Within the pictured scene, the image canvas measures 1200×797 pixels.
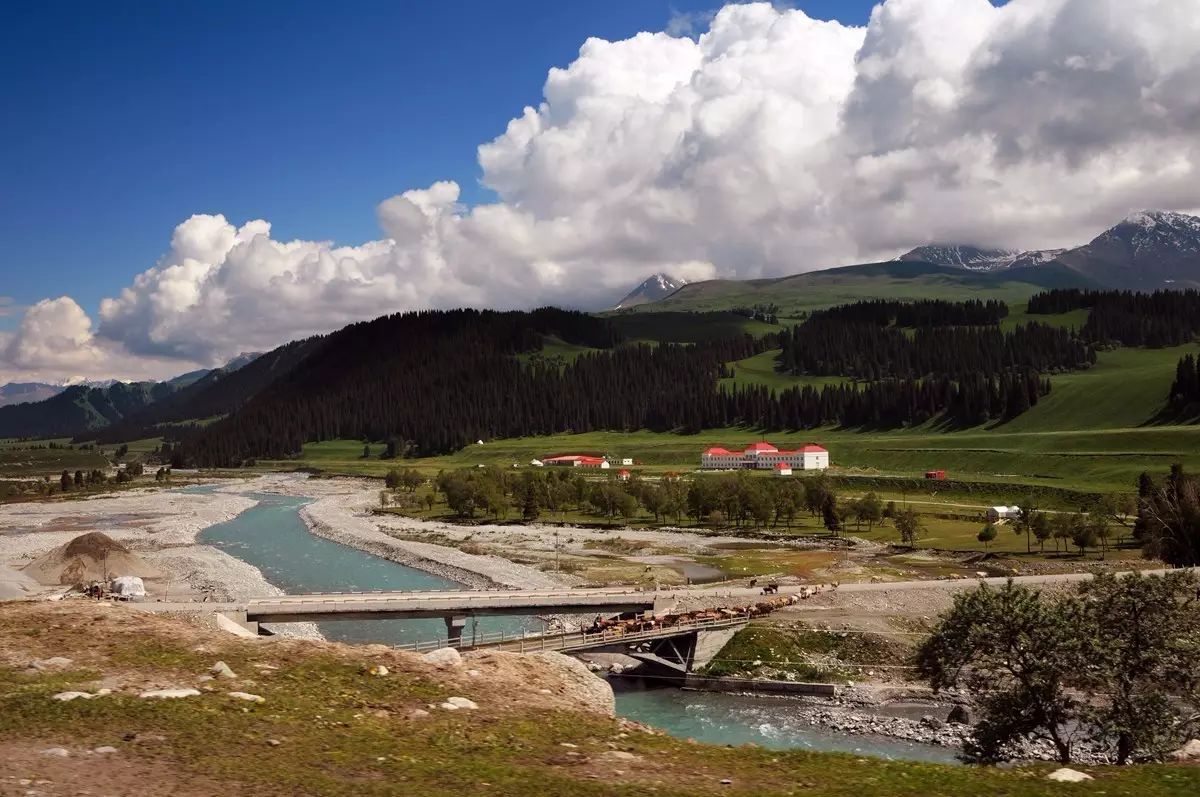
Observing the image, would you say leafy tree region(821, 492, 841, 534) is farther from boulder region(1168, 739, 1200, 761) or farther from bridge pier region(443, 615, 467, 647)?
boulder region(1168, 739, 1200, 761)

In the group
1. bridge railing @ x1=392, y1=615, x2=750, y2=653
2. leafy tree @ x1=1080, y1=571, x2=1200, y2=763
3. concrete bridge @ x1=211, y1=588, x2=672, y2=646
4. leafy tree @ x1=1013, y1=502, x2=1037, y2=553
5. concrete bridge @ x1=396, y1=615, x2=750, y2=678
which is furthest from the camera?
leafy tree @ x1=1013, y1=502, x2=1037, y2=553

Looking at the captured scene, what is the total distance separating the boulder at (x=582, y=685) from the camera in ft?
101

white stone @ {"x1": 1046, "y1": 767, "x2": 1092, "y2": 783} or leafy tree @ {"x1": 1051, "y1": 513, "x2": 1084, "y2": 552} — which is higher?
white stone @ {"x1": 1046, "y1": 767, "x2": 1092, "y2": 783}

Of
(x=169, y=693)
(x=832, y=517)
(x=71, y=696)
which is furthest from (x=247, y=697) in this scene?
(x=832, y=517)

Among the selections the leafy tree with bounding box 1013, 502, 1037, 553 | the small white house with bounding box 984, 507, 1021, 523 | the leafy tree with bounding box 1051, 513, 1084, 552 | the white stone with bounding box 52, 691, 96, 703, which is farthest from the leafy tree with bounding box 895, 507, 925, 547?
the white stone with bounding box 52, 691, 96, 703

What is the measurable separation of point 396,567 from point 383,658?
7595 cm

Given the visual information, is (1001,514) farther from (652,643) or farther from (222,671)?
(222,671)

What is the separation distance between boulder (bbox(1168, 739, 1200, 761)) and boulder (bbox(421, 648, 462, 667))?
27.8 metres

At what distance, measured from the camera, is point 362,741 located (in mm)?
22234

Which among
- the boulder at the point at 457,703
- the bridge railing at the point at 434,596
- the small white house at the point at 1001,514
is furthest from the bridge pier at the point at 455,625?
the small white house at the point at 1001,514

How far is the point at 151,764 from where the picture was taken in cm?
1953

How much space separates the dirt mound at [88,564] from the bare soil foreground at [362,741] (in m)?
66.9

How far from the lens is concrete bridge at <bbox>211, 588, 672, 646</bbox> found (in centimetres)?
5838

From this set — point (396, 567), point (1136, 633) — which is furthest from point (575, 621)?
point (1136, 633)
